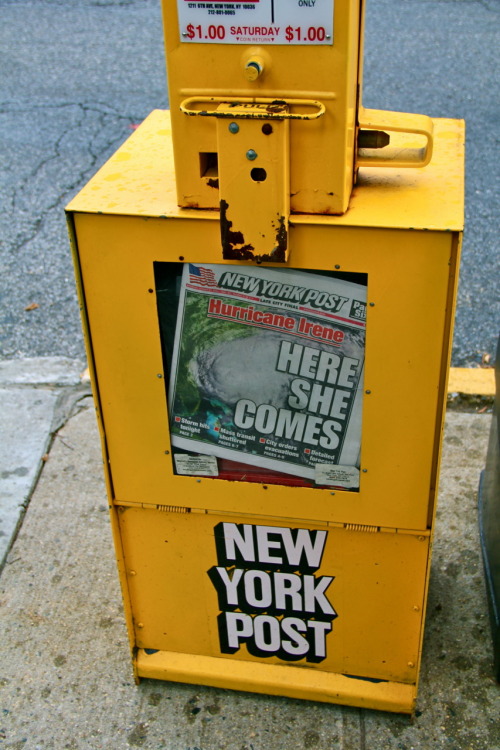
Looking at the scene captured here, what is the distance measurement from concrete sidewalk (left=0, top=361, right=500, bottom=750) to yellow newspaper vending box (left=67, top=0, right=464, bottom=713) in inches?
3.2

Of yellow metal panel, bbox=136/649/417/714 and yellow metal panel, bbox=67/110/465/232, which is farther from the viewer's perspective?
yellow metal panel, bbox=136/649/417/714

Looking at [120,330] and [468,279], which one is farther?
[468,279]

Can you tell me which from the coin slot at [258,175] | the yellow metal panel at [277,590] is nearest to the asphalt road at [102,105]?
the yellow metal panel at [277,590]

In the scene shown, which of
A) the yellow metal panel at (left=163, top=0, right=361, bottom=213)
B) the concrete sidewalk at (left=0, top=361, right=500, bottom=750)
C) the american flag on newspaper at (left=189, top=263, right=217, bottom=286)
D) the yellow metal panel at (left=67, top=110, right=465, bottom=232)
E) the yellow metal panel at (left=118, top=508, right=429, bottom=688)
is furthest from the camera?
the concrete sidewalk at (left=0, top=361, right=500, bottom=750)

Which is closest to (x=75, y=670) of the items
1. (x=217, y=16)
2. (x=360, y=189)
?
(x=360, y=189)

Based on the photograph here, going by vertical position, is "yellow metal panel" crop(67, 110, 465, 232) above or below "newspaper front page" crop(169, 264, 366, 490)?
above

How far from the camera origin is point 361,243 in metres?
1.63

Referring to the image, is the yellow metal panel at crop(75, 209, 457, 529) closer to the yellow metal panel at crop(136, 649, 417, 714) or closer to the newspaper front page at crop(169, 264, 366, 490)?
the newspaper front page at crop(169, 264, 366, 490)

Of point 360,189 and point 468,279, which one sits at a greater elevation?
point 360,189

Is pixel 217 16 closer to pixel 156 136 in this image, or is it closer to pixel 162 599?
pixel 156 136

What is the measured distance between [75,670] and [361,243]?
5.27 ft

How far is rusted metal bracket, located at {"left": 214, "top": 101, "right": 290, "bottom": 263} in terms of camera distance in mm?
1518

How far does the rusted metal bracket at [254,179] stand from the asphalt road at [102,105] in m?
2.32

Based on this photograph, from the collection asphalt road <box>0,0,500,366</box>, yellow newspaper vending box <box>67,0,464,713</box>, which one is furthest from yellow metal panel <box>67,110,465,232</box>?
asphalt road <box>0,0,500,366</box>
